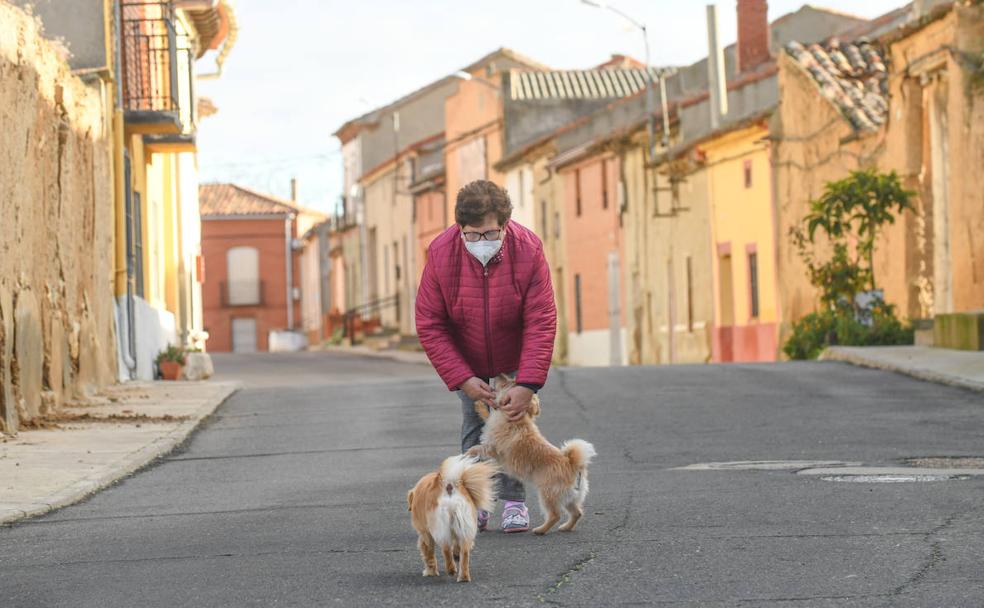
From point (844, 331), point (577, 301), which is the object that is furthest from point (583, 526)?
point (577, 301)

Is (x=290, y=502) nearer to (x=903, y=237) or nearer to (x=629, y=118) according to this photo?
(x=903, y=237)

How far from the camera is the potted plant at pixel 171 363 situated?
27.4 m

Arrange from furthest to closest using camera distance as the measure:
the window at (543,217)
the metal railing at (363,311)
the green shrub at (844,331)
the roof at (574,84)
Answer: the metal railing at (363,311) → the roof at (574,84) → the window at (543,217) → the green shrub at (844,331)

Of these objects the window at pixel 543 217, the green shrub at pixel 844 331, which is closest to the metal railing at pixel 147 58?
the green shrub at pixel 844 331

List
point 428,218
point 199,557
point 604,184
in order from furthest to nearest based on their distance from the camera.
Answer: point 428,218 → point 604,184 → point 199,557

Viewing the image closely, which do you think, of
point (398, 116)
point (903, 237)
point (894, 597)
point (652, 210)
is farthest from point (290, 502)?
point (398, 116)

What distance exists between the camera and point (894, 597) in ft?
19.9

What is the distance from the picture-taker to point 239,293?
87.9m

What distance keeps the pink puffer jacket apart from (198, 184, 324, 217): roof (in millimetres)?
78583

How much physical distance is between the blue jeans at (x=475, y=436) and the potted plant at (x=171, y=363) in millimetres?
19741

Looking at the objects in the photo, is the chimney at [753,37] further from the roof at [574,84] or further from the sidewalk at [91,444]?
the sidewalk at [91,444]

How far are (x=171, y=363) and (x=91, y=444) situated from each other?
12977 millimetres

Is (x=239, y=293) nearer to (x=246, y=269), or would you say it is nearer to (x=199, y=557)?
(x=246, y=269)

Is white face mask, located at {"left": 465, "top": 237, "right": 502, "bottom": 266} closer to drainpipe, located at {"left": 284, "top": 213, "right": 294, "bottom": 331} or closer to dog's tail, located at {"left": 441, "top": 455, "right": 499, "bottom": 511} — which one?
dog's tail, located at {"left": 441, "top": 455, "right": 499, "bottom": 511}
